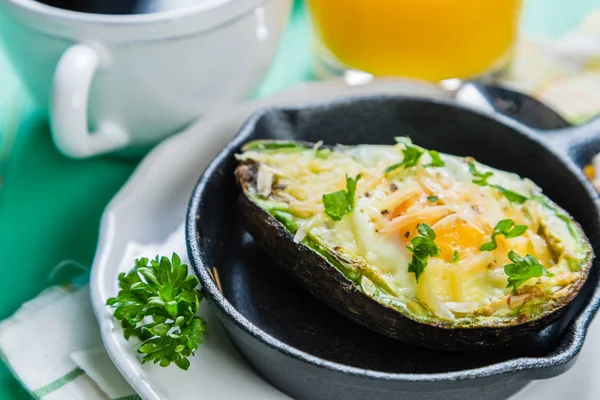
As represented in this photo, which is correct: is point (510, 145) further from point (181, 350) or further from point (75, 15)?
point (75, 15)

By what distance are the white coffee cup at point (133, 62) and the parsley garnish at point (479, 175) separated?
2.35ft

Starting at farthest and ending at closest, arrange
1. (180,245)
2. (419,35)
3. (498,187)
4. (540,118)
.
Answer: (419,35) < (540,118) < (180,245) < (498,187)

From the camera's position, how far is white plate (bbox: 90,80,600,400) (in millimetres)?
1499

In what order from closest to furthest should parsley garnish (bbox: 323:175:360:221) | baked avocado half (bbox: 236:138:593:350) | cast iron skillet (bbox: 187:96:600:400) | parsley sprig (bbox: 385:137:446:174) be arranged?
cast iron skillet (bbox: 187:96:600:400)
baked avocado half (bbox: 236:138:593:350)
parsley garnish (bbox: 323:175:360:221)
parsley sprig (bbox: 385:137:446:174)

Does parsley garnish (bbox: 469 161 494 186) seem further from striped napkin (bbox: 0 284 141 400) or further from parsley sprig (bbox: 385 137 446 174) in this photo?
striped napkin (bbox: 0 284 141 400)

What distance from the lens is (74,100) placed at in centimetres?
188

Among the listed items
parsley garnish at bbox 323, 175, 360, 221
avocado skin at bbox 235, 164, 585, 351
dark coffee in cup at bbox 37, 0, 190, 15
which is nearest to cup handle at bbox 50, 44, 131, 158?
dark coffee in cup at bbox 37, 0, 190, 15

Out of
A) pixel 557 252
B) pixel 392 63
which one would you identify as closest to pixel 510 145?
pixel 557 252

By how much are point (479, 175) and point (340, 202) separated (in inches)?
13.0

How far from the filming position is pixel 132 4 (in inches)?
78.1

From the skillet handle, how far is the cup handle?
0.93 m

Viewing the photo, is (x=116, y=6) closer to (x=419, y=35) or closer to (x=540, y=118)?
(x=419, y=35)

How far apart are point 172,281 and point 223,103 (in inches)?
30.1

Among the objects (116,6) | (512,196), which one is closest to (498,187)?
(512,196)
